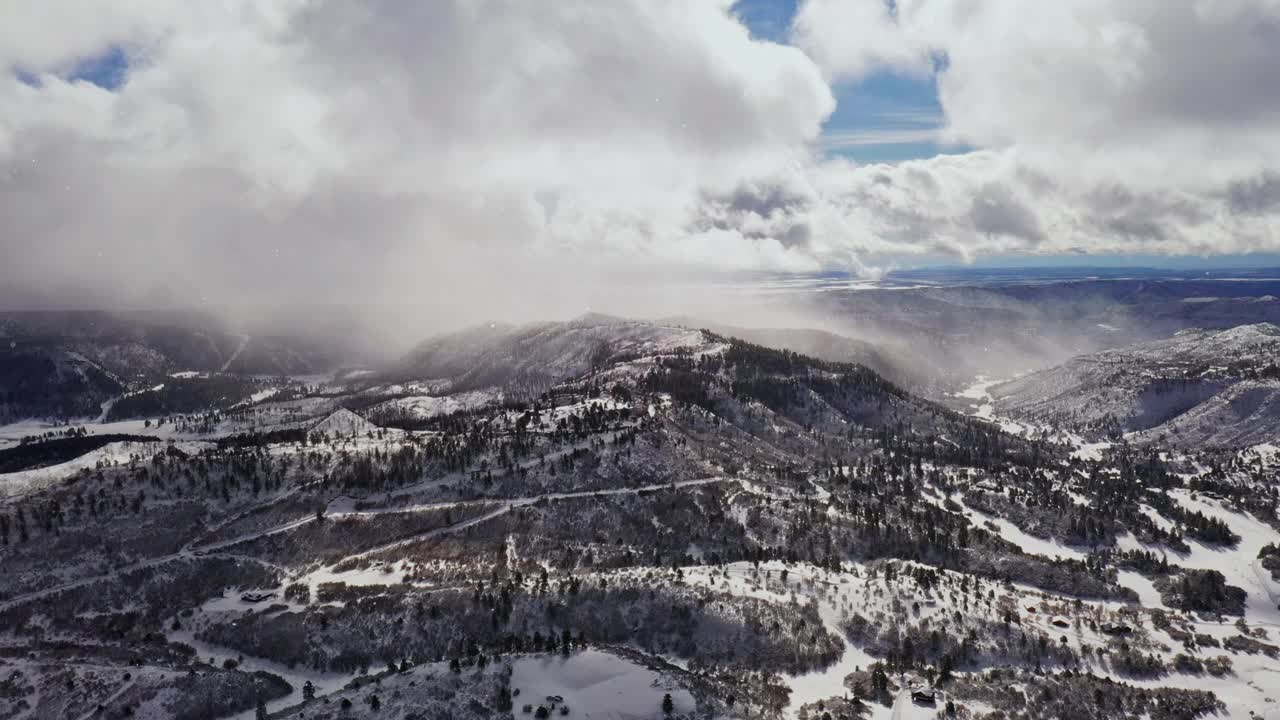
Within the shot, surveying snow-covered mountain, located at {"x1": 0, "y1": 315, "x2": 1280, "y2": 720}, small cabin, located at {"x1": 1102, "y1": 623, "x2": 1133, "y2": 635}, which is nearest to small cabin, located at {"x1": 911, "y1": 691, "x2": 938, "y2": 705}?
snow-covered mountain, located at {"x1": 0, "y1": 315, "x2": 1280, "y2": 720}

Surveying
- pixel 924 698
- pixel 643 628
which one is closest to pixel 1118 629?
pixel 924 698

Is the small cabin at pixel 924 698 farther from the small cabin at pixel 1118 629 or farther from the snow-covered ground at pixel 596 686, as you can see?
the small cabin at pixel 1118 629

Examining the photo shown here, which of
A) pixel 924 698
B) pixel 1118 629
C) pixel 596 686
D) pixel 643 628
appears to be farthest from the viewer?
pixel 643 628

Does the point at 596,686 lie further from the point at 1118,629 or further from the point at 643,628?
the point at 1118,629

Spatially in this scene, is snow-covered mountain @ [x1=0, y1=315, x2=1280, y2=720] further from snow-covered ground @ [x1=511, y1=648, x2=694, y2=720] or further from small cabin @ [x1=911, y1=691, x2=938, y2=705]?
snow-covered ground @ [x1=511, y1=648, x2=694, y2=720]

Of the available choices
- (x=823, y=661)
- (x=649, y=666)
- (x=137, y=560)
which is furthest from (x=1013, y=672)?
(x=137, y=560)

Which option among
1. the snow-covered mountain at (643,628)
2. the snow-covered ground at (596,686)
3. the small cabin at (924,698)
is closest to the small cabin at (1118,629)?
the snow-covered mountain at (643,628)

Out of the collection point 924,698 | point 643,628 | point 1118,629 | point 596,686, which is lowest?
point 1118,629

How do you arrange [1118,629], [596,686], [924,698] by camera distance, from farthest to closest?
[1118,629] → [924,698] → [596,686]

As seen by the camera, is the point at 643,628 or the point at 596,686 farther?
the point at 643,628

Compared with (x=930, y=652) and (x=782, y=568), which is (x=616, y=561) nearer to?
(x=782, y=568)

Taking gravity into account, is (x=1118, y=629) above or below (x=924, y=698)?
below
